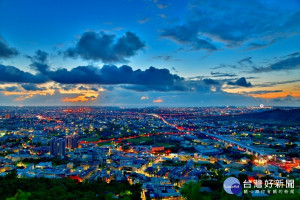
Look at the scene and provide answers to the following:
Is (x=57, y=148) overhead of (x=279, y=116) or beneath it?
beneath

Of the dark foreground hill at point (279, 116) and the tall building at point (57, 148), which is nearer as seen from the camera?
the tall building at point (57, 148)

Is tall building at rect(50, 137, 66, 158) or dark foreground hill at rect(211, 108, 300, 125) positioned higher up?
dark foreground hill at rect(211, 108, 300, 125)

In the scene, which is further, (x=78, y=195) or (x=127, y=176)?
(x=127, y=176)

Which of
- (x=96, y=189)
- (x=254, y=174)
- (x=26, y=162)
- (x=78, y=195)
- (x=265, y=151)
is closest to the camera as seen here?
(x=78, y=195)

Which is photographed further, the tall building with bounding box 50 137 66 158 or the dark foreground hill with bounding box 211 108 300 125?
the dark foreground hill with bounding box 211 108 300 125

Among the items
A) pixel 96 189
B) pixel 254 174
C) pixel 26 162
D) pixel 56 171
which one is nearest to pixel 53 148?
pixel 26 162

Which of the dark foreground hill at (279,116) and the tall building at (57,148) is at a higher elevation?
the dark foreground hill at (279,116)

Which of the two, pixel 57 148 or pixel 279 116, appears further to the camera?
pixel 279 116

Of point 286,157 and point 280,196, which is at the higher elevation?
point 280,196

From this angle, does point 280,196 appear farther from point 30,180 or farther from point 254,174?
point 30,180

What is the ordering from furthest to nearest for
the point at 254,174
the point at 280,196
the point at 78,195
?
the point at 254,174 → the point at 78,195 → the point at 280,196
